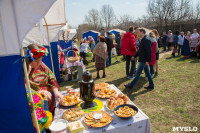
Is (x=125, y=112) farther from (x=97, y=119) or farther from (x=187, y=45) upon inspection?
(x=187, y=45)

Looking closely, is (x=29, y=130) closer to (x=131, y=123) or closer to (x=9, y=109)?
(x=9, y=109)

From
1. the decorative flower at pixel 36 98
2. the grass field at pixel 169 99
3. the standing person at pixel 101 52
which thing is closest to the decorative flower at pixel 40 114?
the decorative flower at pixel 36 98

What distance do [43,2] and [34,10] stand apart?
0.36 ft

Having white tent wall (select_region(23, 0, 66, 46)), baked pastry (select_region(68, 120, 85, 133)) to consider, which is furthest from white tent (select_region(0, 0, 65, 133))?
white tent wall (select_region(23, 0, 66, 46))

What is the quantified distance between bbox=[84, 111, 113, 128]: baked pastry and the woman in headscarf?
0.68 metres

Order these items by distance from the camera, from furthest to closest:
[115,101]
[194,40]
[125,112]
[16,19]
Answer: [194,40], [115,101], [125,112], [16,19]

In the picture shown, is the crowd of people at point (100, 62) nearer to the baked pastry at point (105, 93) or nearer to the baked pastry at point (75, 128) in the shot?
the baked pastry at point (75, 128)

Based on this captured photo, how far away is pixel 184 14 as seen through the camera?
56.7 ft

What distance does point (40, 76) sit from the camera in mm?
2229

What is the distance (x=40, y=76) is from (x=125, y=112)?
1.49m

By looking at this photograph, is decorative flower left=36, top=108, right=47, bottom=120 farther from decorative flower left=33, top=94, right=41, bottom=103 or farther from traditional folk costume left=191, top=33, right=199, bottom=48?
traditional folk costume left=191, top=33, right=199, bottom=48

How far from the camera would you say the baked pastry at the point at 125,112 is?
1.66 metres

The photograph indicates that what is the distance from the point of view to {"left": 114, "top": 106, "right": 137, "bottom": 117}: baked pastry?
5.45 ft

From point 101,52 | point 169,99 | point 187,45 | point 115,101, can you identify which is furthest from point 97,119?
point 187,45
